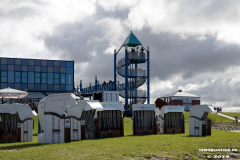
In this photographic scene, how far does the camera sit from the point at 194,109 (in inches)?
778

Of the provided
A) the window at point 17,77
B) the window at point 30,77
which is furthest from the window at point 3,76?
the window at point 30,77

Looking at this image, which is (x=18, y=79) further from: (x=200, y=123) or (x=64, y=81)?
(x=200, y=123)

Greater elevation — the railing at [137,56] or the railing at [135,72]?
the railing at [137,56]

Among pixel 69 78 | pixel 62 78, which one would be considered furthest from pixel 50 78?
pixel 69 78

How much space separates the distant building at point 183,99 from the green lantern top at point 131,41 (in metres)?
21.2

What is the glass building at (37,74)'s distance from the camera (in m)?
48.2

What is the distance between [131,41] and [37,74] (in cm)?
1743

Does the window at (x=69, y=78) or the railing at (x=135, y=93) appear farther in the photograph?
the window at (x=69, y=78)

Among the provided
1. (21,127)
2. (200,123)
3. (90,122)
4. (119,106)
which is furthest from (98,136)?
(200,123)

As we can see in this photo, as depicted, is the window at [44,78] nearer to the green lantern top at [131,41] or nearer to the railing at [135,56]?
the railing at [135,56]

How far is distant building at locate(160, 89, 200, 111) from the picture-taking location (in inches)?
2469

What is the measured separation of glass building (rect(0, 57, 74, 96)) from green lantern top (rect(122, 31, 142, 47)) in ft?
39.1

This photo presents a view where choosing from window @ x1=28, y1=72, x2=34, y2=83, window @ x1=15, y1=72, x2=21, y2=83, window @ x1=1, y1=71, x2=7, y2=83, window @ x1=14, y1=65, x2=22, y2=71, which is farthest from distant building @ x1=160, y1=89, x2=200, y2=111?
window @ x1=1, y1=71, x2=7, y2=83

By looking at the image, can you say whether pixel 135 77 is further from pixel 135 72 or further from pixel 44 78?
pixel 44 78
